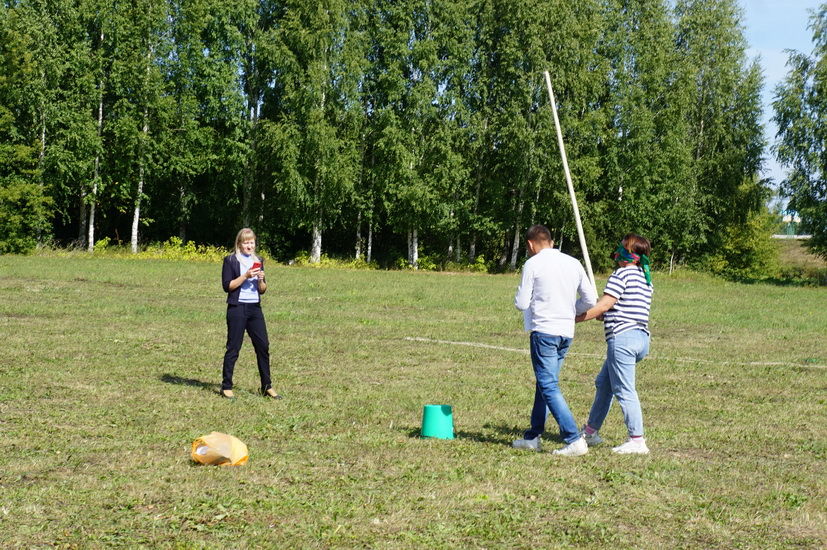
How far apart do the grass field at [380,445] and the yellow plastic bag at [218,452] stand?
13 centimetres

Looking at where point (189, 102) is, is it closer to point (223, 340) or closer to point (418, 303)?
point (418, 303)

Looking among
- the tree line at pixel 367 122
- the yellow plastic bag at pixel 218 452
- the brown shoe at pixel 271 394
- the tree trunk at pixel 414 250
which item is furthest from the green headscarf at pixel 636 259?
the tree trunk at pixel 414 250

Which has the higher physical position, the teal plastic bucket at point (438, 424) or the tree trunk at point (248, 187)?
the tree trunk at point (248, 187)

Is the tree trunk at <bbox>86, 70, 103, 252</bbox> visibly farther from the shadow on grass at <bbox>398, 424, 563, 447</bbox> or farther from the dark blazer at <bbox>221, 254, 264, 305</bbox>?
the shadow on grass at <bbox>398, 424, 563, 447</bbox>

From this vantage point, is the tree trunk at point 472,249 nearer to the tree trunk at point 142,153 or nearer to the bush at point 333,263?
the bush at point 333,263

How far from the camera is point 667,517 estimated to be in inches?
249

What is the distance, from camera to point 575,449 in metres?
8.20

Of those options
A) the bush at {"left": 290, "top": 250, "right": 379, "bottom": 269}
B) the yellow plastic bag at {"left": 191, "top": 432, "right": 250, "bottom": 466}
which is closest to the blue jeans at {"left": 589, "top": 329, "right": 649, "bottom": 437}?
the yellow plastic bag at {"left": 191, "top": 432, "right": 250, "bottom": 466}

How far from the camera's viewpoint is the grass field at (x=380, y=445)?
5.96 meters

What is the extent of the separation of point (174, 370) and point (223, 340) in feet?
11.2

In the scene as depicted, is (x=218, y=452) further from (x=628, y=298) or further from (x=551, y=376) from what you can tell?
(x=628, y=298)

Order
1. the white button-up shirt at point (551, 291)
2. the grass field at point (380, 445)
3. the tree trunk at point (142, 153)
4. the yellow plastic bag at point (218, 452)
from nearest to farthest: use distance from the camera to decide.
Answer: the grass field at point (380, 445), the yellow plastic bag at point (218, 452), the white button-up shirt at point (551, 291), the tree trunk at point (142, 153)

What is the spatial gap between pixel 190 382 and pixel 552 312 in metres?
5.64

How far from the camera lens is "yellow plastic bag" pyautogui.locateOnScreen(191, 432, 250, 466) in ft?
24.2
